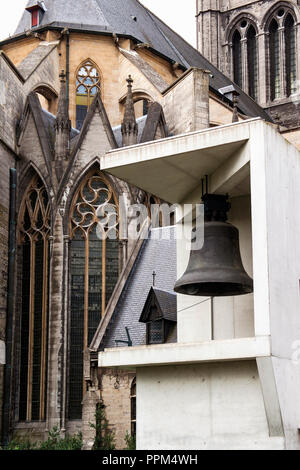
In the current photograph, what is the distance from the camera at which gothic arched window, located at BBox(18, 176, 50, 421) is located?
22.8m

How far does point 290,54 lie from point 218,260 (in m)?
39.3


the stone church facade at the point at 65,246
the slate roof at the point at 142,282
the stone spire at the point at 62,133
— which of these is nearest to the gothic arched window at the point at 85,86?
the stone church facade at the point at 65,246

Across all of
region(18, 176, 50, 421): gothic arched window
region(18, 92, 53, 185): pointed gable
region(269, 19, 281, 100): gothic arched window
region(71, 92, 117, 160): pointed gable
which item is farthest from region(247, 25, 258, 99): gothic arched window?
region(18, 176, 50, 421): gothic arched window

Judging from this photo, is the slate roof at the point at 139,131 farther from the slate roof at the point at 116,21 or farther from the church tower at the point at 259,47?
the church tower at the point at 259,47

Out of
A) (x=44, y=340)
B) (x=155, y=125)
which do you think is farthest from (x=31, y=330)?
(x=155, y=125)

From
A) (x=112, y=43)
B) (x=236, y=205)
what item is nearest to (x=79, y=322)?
(x=112, y=43)

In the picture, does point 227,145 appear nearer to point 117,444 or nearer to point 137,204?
point 117,444

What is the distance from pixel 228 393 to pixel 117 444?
36.0ft

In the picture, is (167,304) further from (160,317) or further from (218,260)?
(218,260)

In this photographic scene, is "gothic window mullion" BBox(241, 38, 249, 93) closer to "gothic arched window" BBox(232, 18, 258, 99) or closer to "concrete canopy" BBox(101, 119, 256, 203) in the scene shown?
"gothic arched window" BBox(232, 18, 258, 99)

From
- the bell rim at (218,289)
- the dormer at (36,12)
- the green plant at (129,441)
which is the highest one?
the dormer at (36,12)

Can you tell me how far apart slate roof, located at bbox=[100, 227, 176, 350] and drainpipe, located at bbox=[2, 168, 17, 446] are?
14.1 ft

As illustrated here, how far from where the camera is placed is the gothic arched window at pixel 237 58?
47812 mm

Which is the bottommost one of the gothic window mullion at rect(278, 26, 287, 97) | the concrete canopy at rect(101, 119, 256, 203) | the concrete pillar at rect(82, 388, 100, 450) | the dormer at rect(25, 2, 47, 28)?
the concrete pillar at rect(82, 388, 100, 450)
